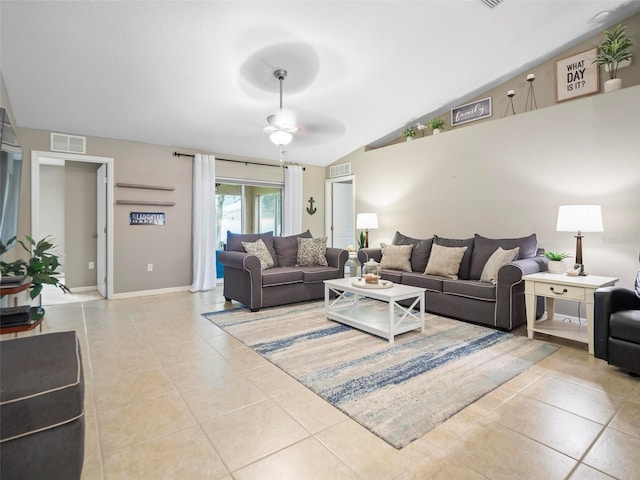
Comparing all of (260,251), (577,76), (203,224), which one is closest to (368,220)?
(260,251)

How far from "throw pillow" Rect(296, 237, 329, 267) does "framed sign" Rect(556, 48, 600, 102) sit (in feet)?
11.1

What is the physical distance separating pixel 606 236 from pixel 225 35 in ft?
13.6

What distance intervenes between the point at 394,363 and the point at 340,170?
4.71 meters

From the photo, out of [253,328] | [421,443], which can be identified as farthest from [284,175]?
[421,443]

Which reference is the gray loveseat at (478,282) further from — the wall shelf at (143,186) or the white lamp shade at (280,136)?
the wall shelf at (143,186)

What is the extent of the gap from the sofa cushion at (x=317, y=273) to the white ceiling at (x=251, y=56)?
2.16 meters

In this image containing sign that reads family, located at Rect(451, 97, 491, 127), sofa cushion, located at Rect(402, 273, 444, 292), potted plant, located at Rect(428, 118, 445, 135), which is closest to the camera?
sofa cushion, located at Rect(402, 273, 444, 292)

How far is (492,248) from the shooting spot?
383 cm

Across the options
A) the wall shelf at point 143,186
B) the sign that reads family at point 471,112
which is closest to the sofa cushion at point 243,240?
the wall shelf at point 143,186

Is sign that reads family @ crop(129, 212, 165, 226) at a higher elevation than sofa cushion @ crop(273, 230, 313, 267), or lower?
higher

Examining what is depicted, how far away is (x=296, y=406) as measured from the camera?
1.96m

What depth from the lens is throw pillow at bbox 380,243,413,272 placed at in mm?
4421

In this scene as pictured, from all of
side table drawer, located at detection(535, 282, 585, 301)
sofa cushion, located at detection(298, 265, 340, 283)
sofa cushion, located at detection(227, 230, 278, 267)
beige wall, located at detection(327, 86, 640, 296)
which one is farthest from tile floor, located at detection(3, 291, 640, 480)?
sofa cushion, located at detection(227, 230, 278, 267)

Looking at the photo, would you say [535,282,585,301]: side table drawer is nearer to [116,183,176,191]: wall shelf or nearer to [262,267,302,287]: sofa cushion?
[262,267,302,287]: sofa cushion
